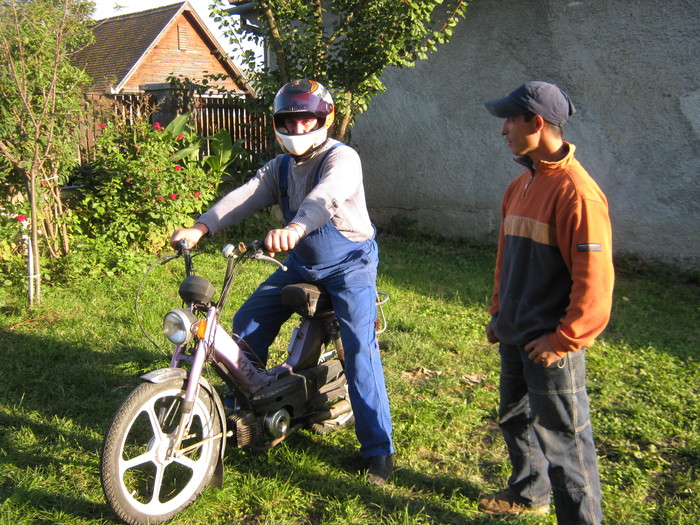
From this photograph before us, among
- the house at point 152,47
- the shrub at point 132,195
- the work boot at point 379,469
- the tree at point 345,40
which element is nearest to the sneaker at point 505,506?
the work boot at point 379,469

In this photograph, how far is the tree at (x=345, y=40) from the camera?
766cm

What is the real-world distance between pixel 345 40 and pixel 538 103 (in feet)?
19.5

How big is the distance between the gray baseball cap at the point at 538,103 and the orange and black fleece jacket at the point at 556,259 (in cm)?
14

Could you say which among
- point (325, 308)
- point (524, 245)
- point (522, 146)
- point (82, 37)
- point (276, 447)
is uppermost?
point (82, 37)

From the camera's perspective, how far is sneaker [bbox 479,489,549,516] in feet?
10.1

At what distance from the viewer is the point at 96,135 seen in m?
7.66

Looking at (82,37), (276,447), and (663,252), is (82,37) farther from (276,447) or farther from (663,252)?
(663,252)

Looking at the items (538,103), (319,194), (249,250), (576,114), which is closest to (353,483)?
(249,250)

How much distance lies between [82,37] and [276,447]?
475cm

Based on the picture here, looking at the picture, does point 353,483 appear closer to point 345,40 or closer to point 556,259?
point 556,259

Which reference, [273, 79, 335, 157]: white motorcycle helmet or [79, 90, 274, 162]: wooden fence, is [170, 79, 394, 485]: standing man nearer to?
[273, 79, 335, 157]: white motorcycle helmet

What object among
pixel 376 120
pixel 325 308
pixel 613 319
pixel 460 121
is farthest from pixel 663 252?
pixel 325 308

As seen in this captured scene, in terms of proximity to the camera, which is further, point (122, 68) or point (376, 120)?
point (122, 68)

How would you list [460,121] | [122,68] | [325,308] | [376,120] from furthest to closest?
1. [122,68]
2. [376,120]
3. [460,121]
4. [325,308]
